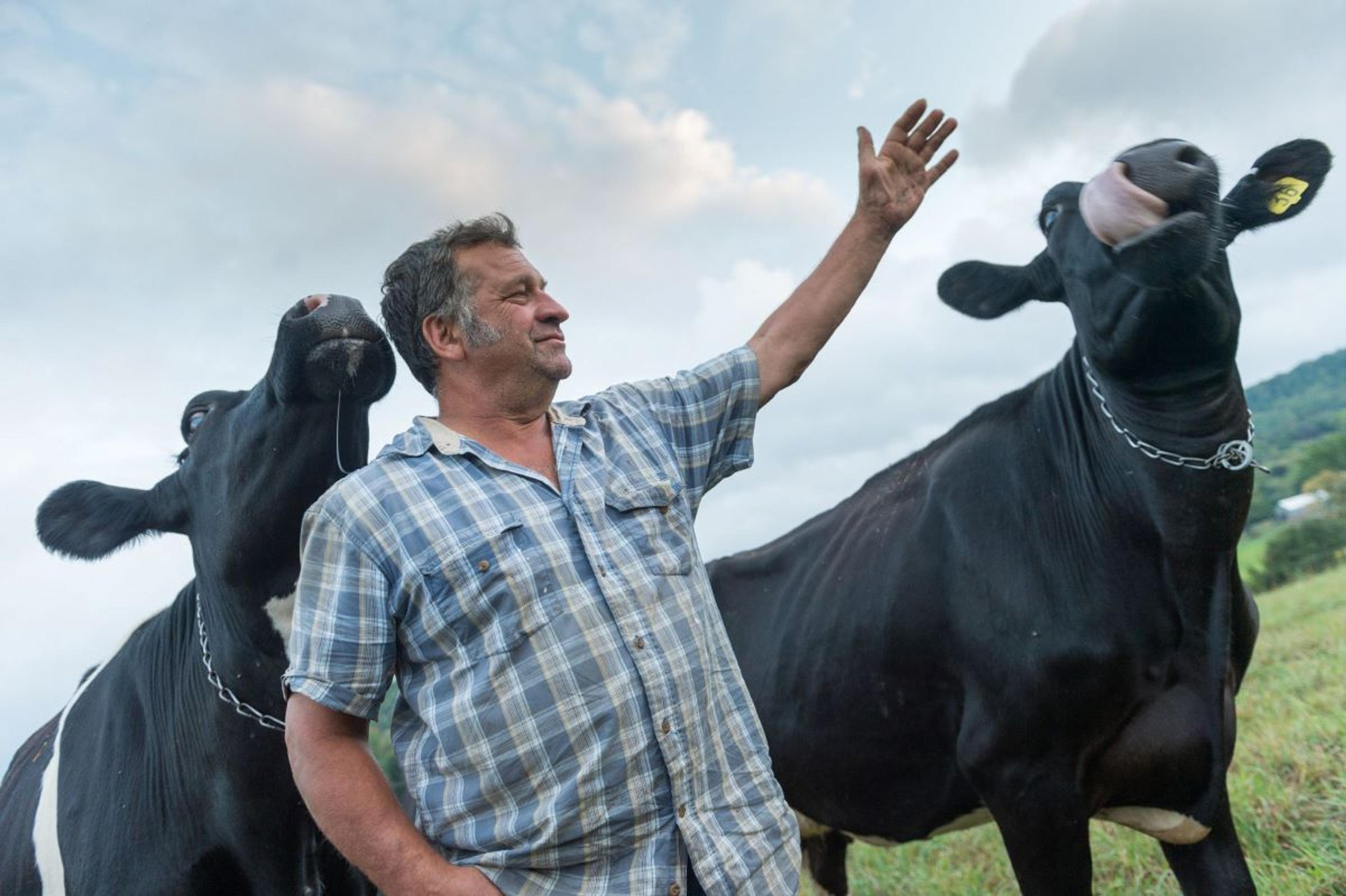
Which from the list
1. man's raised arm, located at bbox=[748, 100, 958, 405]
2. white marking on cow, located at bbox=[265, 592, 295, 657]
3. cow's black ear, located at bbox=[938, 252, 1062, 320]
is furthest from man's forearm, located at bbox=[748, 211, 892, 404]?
white marking on cow, located at bbox=[265, 592, 295, 657]

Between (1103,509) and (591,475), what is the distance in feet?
6.63

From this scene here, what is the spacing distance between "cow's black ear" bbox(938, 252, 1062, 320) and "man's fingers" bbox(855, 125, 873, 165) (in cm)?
151

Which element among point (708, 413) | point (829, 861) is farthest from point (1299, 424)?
point (708, 413)

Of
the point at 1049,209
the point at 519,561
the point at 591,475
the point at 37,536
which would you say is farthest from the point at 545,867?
the point at 1049,209

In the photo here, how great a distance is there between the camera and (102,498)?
12.9ft

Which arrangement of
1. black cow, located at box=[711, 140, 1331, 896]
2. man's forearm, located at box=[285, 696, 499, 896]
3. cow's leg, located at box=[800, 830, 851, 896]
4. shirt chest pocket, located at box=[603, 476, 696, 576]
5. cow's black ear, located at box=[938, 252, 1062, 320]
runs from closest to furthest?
man's forearm, located at box=[285, 696, 499, 896]
shirt chest pocket, located at box=[603, 476, 696, 576]
black cow, located at box=[711, 140, 1331, 896]
cow's black ear, located at box=[938, 252, 1062, 320]
cow's leg, located at box=[800, 830, 851, 896]

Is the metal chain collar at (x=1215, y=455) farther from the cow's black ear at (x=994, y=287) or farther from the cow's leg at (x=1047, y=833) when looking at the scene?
the cow's leg at (x=1047, y=833)

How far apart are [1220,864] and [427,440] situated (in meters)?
3.04

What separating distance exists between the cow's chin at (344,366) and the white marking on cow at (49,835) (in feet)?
5.92

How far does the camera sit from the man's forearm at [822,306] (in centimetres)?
312

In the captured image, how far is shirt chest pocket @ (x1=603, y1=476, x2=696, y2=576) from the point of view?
251cm

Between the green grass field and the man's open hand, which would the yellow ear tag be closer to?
the man's open hand

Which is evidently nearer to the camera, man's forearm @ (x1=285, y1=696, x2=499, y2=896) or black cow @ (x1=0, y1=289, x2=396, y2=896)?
man's forearm @ (x1=285, y1=696, x2=499, y2=896)

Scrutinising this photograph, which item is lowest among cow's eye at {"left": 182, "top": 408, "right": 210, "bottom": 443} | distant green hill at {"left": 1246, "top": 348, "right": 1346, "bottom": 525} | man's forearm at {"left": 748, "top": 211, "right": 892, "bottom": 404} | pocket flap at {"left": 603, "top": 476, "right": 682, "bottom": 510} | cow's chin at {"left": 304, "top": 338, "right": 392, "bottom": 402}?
distant green hill at {"left": 1246, "top": 348, "right": 1346, "bottom": 525}
